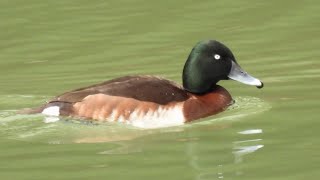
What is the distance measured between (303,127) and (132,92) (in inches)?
79.2

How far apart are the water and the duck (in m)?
0.18

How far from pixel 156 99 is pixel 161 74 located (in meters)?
3.42

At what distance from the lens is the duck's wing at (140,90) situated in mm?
11508

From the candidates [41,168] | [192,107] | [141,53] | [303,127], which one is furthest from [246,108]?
[141,53]

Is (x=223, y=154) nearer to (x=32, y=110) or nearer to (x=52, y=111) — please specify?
(x=52, y=111)

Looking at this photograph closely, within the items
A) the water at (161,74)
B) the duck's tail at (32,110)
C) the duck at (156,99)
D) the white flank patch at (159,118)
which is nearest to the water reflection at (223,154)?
the water at (161,74)

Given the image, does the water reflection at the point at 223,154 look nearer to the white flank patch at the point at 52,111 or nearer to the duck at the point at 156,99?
the duck at the point at 156,99

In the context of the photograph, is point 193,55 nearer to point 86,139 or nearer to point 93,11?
point 86,139

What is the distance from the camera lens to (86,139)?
35.3 feet

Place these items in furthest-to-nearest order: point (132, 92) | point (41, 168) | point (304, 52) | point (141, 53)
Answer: point (141, 53), point (304, 52), point (132, 92), point (41, 168)

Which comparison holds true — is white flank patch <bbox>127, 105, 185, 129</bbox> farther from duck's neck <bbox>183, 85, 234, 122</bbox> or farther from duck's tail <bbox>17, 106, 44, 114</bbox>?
duck's tail <bbox>17, 106, 44, 114</bbox>

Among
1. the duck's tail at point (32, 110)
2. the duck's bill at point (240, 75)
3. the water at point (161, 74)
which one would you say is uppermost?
the duck's bill at point (240, 75)

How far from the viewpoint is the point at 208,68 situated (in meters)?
12.1

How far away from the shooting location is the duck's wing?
11.5 metres
